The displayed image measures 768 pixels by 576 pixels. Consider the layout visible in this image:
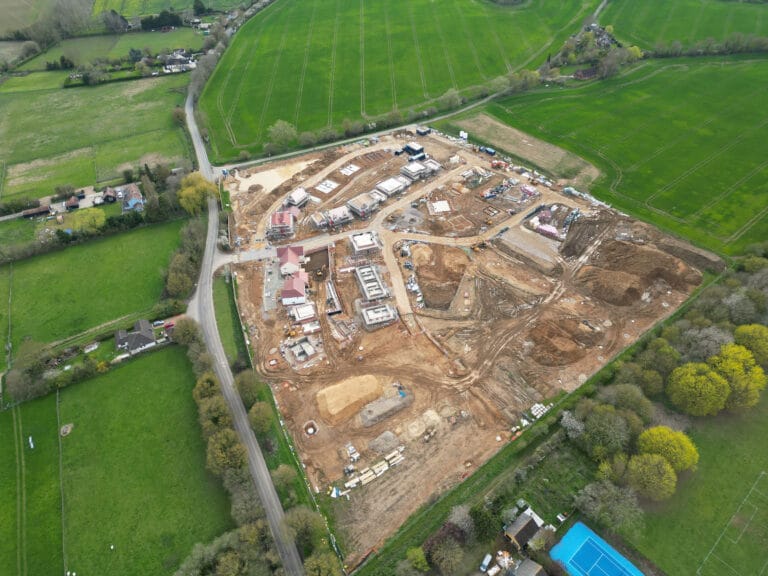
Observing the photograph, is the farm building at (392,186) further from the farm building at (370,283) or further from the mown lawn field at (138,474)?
the mown lawn field at (138,474)

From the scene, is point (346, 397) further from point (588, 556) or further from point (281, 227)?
point (281, 227)

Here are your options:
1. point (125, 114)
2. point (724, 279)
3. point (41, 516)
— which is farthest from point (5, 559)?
point (125, 114)

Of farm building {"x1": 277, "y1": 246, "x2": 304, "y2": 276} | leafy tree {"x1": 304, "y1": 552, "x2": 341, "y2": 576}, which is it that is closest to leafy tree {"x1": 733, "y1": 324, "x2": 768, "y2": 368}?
leafy tree {"x1": 304, "y1": 552, "x2": 341, "y2": 576}

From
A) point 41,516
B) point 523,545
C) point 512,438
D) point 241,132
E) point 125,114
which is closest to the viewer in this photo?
point 523,545

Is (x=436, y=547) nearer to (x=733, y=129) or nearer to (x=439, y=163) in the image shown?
(x=439, y=163)

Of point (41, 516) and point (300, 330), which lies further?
point (300, 330)

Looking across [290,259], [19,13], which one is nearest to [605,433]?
[290,259]
